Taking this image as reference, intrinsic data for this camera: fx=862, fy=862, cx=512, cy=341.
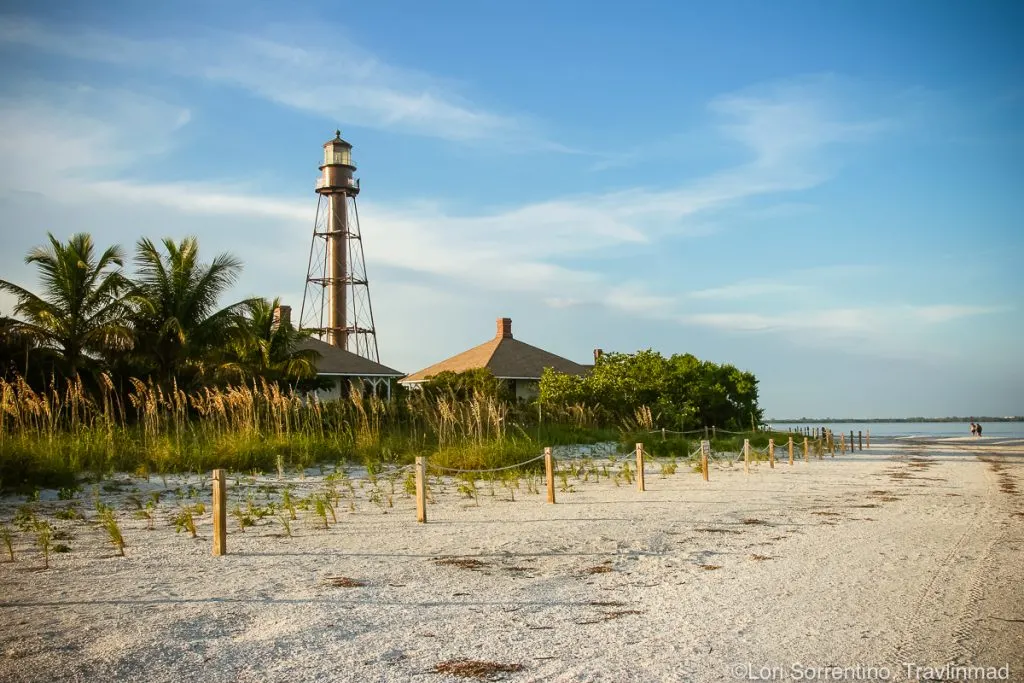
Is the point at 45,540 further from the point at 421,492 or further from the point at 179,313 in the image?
the point at 179,313

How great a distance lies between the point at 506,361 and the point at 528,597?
33849 millimetres

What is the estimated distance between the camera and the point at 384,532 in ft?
31.6

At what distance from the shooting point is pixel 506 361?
40.8 metres

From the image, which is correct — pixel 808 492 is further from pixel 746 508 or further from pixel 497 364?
pixel 497 364

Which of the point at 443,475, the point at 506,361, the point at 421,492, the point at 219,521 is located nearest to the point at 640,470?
the point at 443,475

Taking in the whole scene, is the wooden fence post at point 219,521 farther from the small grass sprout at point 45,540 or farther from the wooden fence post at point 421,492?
the wooden fence post at point 421,492

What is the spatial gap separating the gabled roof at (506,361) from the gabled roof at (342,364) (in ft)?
11.0

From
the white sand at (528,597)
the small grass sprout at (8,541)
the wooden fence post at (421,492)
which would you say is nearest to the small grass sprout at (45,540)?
the white sand at (528,597)

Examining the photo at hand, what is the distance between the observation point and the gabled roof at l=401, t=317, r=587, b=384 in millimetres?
39906

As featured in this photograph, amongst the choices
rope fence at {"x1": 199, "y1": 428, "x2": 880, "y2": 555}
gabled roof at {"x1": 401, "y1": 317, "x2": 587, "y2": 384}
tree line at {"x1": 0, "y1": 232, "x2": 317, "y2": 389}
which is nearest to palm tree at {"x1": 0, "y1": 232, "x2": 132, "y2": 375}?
tree line at {"x1": 0, "y1": 232, "x2": 317, "y2": 389}

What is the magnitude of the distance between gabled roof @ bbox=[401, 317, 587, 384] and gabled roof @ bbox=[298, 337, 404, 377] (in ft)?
11.0

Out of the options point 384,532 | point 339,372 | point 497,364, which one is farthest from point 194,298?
point 497,364

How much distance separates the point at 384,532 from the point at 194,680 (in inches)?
185

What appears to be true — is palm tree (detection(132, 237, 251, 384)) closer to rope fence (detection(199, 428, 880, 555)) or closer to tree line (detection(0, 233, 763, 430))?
tree line (detection(0, 233, 763, 430))
